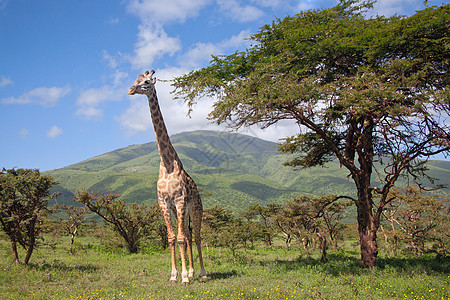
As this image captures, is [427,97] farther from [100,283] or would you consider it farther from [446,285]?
[100,283]

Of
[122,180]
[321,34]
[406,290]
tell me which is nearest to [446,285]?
[406,290]

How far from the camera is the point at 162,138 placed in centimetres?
951

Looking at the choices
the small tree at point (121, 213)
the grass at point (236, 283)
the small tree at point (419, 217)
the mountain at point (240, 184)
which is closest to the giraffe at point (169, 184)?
the grass at point (236, 283)

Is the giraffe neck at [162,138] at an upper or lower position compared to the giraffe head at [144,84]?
lower

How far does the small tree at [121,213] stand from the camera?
18.6 m

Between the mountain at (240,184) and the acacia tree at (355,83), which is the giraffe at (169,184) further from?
the mountain at (240,184)

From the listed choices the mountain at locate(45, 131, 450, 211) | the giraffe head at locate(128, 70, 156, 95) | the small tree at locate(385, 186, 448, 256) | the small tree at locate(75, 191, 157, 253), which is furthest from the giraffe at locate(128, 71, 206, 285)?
the mountain at locate(45, 131, 450, 211)

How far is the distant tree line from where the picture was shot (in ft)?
37.0

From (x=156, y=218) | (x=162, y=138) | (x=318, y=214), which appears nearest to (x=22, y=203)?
(x=162, y=138)

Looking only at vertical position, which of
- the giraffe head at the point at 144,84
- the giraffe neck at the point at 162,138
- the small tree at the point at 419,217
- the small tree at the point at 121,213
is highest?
the giraffe head at the point at 144,84

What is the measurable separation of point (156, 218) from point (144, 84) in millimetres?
14269

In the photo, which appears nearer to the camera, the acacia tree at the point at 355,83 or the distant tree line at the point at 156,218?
the acacia tree at the point at 355,83

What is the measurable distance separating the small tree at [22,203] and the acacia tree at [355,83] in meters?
6.48

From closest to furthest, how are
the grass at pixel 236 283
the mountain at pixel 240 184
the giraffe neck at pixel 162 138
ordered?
1. the grass at pixel 236 283
2. the giraffe neck at pixel 162 138
3. the mountain at pixel 240 184
